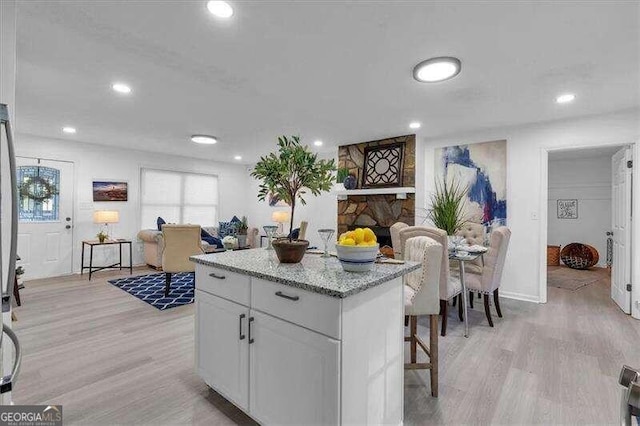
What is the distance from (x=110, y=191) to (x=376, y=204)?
16.7 ft

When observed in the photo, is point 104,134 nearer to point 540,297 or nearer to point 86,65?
point 86,65

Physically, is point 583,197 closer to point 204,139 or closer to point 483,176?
point 483,176

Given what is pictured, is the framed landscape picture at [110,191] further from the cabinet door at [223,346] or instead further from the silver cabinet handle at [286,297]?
the silver cabinet handle at [286,297]

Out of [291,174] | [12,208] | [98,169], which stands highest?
[98,169]

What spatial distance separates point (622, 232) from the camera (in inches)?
146

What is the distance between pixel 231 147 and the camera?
5.94 metres

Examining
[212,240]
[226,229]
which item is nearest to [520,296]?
[212,240]

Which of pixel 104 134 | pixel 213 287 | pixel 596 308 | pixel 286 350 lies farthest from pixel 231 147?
pixel 596 308

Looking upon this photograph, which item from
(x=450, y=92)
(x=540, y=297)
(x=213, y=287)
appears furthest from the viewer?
(x=540, y=297)

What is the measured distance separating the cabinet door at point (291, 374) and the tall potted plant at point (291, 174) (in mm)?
397

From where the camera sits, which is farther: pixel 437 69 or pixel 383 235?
pixel 383 235

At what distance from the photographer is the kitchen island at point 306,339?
1.27m

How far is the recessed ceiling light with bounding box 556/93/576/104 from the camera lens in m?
3.11

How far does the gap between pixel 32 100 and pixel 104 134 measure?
158 centimetres
